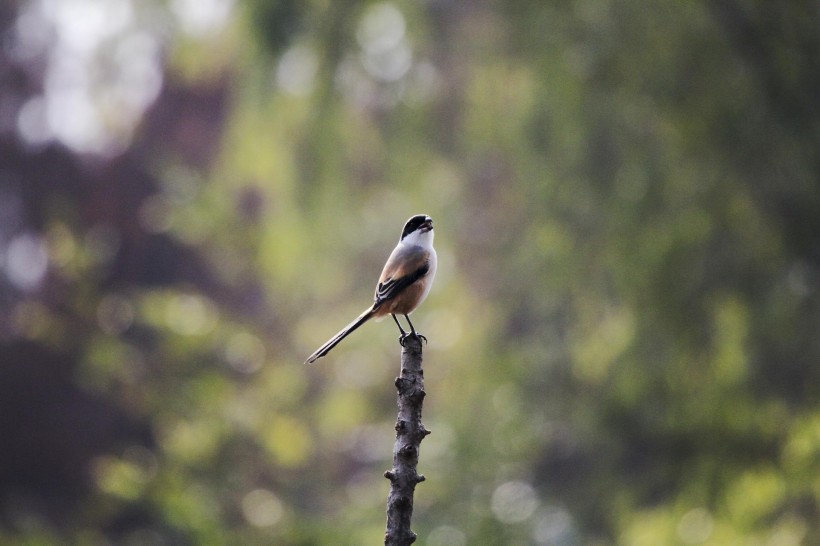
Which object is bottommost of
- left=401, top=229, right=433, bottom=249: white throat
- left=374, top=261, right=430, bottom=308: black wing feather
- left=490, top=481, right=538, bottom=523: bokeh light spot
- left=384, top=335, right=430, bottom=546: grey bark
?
left=384, top=335, right=430, bottom=546: grey bark


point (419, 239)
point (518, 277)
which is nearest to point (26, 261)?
point (518, 277)

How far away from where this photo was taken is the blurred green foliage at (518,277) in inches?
198

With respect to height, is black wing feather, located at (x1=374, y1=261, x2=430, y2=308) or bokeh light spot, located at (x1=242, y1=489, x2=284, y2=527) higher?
bokeh light spot, located at (x1=242, y1=489, x2=284, y2=527)

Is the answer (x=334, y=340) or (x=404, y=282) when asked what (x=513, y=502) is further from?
(x=334, y=340)

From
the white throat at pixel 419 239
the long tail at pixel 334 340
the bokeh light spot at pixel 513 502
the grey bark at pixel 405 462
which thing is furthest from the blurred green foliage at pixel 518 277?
the grey bark at pixel 405 462

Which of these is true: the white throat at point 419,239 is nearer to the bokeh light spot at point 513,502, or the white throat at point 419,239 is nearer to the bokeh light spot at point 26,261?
the bokeh light spot at point 513,502

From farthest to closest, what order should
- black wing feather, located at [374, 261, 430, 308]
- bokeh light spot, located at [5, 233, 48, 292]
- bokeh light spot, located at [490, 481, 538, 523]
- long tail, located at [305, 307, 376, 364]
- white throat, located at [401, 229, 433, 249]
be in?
bokeh light spot, located at [5, 233, 48, 292]
bokeh light spot, located at [490, 481, 538, 523]
white throat, located at [401, 229, 433, 249]
black wing feather, located at [374, 261, 430, 308]
long tail, located at [305, 307, 376, 364]

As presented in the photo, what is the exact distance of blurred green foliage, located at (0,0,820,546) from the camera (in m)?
5.04

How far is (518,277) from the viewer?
734 centimetres

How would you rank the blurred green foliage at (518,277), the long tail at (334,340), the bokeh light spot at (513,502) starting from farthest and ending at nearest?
the bokeh light spot at (513,502) → the blurred green foliage at (518,277) → the long tail at (334,340)

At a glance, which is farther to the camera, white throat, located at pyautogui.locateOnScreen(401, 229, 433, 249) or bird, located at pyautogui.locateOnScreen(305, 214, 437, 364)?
white throat, located at pyautogui.locateOnScreen(401, 229, 433, 249)

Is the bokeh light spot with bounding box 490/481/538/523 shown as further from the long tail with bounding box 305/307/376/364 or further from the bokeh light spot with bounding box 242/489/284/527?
the long tail with bounding box 305/307/376/364

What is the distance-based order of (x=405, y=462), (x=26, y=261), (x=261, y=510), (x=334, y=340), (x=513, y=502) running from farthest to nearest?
1. (x=26, y=261)
2. (x=513, y=502)
3. (x=261, y=510)
4. (x=334, y=340)
5. (x=405, y=462)

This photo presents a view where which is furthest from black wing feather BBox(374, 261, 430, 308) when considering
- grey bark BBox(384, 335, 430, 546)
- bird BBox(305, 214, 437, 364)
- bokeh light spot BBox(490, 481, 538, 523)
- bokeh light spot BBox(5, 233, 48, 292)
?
bokeh light spot BBox(5, 233, 48, 292)
